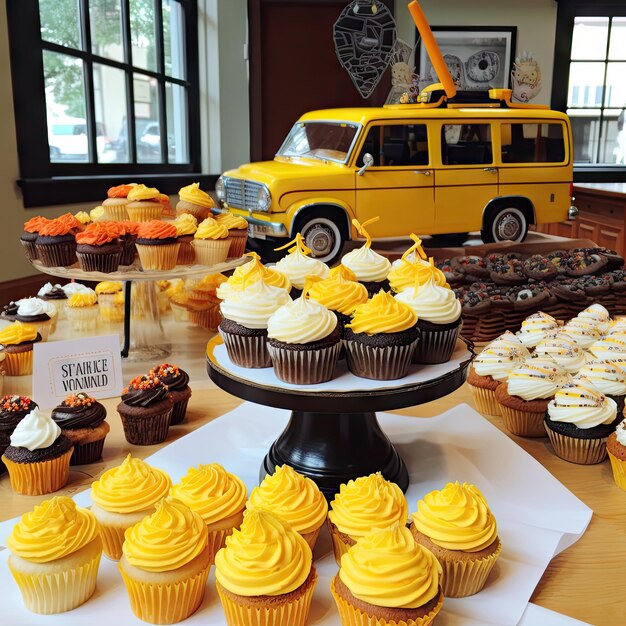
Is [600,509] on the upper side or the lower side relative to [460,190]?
lower

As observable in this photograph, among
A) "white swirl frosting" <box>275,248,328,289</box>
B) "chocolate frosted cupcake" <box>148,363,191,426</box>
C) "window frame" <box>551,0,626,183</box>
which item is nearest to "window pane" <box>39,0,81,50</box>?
"chocolate frosted cupcake" <box>148,363,191,426</box>

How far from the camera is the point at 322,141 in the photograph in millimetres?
4031

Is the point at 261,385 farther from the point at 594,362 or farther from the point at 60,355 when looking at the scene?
the point at 594,362

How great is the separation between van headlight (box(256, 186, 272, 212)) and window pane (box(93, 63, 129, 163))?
4.69ft

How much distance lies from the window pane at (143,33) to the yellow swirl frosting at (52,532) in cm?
443

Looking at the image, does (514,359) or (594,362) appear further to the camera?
(514,359)

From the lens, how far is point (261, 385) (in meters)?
1.14

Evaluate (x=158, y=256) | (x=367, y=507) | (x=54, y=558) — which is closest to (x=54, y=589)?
(x=54, y=558)

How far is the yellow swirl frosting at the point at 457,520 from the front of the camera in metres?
1.01

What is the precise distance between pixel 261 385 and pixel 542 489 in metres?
0.61

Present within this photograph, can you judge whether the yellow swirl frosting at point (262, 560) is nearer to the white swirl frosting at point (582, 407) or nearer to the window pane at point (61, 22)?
the white swirl frosting at point (582, 407)

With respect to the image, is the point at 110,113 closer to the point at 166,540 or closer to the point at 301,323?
the point at 301,323

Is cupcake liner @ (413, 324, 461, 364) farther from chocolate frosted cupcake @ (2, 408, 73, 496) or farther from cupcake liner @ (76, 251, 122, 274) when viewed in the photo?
cupcake liner @ (76, 251, 122, 274)

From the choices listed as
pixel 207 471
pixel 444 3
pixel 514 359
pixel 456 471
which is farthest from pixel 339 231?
pixel 444 3
